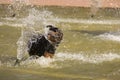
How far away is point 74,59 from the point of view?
10211 millimetres

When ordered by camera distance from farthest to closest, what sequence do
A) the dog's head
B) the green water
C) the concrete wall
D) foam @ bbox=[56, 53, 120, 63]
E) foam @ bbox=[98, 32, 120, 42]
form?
the concrete wall < foam @ bbox=[98, 32, 120, 42] < foam @ bbox=[56, 53, 120, 63] < the dog's head < the green water

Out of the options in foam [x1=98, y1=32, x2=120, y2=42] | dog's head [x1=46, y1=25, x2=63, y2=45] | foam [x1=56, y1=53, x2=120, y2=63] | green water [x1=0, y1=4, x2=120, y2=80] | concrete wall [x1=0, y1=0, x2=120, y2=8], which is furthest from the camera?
concrete wall [x1=0, y1=0, x2=120, y2=8]

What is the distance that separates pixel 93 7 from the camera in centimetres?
2172

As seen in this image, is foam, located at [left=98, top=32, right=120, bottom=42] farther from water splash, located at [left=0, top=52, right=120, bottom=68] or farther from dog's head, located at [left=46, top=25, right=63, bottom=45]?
dog's head, located at [left=46, top=25, right=63, bottom=45]

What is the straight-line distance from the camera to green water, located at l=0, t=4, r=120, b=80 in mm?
8469

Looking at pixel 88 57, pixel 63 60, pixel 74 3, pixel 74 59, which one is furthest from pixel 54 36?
Answer: pixel 74 3

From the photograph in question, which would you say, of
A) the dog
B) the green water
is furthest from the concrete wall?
the dog

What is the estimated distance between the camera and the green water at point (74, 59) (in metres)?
8.47

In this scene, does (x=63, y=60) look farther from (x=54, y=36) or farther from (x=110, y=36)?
(x=110, y=36)

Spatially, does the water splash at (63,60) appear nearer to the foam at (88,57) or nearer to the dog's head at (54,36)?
the foam at (88,57)

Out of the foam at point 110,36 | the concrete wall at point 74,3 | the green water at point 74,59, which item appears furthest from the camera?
the concrete wall at point 74,3

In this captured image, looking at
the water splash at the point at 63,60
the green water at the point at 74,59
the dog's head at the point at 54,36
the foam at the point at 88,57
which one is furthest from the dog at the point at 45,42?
the foam at the point at 88,57

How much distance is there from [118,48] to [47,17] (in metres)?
8.83

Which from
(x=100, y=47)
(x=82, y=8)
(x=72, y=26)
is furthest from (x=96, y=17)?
(x=100, y=47)
